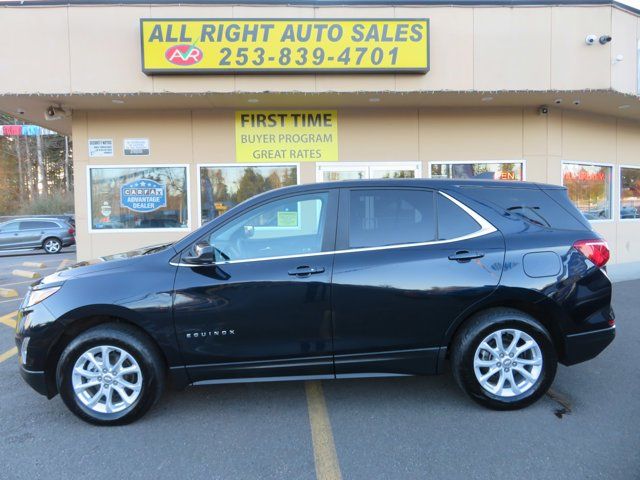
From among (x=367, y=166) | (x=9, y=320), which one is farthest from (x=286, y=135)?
(x=9, y=320)

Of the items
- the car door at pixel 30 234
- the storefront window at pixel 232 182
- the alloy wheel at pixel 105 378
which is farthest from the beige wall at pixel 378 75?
the car door at pixel 30 234

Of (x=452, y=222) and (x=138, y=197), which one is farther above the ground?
(x=138, y=197)

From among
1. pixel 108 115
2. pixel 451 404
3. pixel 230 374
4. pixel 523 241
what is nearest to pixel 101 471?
pixel 230 374

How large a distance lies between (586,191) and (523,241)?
8.09 m

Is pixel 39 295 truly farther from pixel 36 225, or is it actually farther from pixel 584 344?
pixel 36 225

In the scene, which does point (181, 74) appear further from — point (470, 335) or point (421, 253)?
point (470, 335)

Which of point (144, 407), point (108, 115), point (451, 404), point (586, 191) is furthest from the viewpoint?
point (586, 191)

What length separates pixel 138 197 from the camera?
8828mm

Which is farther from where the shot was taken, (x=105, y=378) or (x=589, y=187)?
(x=589, y=187)

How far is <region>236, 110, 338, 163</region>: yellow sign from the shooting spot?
886 centimetres

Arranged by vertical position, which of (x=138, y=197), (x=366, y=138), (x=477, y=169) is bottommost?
(x=138, y=197)

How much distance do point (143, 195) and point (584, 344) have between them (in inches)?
313

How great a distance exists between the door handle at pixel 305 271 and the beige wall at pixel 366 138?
593 cm

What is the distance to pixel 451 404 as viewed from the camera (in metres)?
3.54
